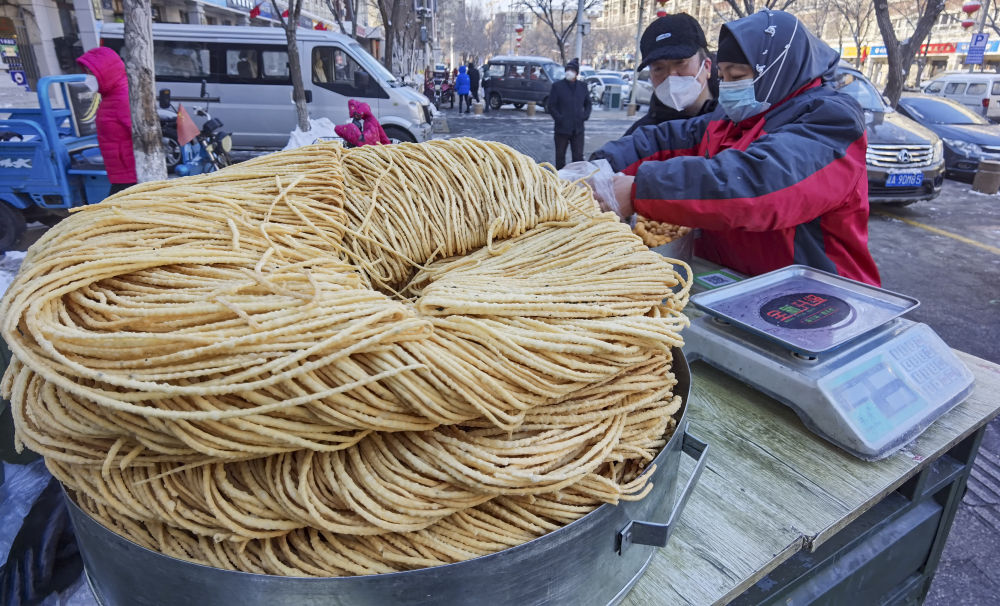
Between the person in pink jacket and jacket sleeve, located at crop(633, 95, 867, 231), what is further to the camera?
the person in pink jacket

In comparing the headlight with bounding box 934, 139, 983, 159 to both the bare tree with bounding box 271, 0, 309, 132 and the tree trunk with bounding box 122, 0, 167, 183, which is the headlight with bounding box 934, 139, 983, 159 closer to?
the bare tree with bounding box 271, 0, 309, 132

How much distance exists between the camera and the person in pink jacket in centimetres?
489

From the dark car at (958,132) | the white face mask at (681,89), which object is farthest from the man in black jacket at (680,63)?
the dark car at (958,132)

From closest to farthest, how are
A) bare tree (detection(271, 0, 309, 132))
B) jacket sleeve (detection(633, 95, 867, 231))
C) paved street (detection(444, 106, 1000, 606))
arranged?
jacket sleeve (detection(633, 95, 867, 231)), paved street (detection(444, 106, 1000, 606)), bare tree (detection(271, 0, 309, 132))

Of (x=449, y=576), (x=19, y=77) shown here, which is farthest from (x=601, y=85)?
(x=449, y=576)

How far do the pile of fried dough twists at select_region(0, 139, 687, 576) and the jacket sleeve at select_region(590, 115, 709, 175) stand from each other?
1405 millimetres

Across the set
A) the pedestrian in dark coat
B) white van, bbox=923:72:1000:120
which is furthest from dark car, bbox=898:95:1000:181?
the pedestrian in dark coat

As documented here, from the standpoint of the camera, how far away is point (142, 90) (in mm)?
4477

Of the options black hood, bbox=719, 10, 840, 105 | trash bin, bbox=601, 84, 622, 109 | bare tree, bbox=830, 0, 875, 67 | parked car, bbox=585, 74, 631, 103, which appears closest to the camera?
black hood, bbox=719, 10, 840, 105

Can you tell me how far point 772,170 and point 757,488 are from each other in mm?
818

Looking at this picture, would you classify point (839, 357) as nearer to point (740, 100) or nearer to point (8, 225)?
point (740, 100)

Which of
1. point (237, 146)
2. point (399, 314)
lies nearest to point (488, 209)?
point (399, 314)

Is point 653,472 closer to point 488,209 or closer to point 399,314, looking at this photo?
point 399,314

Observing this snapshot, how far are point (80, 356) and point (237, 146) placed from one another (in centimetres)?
935
